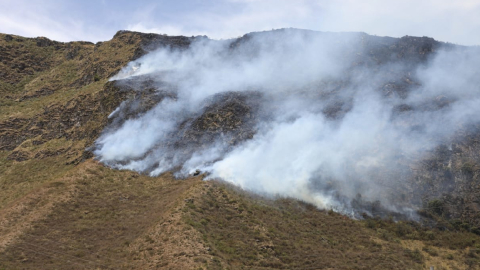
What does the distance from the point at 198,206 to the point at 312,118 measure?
1926 centimetres

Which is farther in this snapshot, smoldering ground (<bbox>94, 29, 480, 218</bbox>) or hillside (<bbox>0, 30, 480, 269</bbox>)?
smoldering ground (<bbox>94, 29, 480, 218</bbox>)

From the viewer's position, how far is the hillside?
23.4 meters

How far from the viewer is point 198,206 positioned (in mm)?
27000

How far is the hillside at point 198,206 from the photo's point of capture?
76.7 ft

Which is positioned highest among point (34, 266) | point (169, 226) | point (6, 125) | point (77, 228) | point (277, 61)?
point (277, 61)

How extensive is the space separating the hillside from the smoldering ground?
0.41 m

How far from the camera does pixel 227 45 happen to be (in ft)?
208

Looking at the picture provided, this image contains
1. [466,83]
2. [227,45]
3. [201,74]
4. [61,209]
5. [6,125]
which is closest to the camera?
[61,209]

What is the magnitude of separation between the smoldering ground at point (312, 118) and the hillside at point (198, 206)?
1.35ft

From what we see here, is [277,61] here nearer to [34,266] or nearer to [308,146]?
[308,146]

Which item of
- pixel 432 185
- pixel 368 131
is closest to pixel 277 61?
pixel 368 131

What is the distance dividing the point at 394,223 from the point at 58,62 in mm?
72232

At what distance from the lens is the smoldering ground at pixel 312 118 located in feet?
112

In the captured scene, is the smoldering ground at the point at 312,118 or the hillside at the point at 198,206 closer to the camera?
the hillside at the point at 198,206
